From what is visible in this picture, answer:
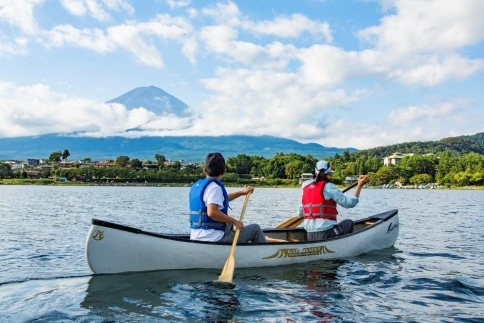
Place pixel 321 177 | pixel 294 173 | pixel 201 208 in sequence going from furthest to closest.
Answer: pixel 294 173 < pixel 321 177 < pixel 201 208

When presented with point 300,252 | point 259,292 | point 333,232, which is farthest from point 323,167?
point 259,292

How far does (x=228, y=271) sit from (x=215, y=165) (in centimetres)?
198

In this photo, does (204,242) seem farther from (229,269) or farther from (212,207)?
(212,207)

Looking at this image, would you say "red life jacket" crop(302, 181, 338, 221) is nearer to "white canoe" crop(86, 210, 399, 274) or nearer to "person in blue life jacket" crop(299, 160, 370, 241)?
"person in blue life jacket" crop(299, 160, 370, 241)

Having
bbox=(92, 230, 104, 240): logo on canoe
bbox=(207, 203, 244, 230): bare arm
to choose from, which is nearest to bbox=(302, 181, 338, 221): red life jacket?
bbox=(207, 203, 244, 230): bare arm

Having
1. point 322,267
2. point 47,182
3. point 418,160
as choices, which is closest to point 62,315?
point 322,267

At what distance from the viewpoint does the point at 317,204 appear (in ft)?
36.7

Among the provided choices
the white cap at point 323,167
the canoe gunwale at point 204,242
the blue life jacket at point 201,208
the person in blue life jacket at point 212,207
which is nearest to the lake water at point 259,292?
the canoe gunwale at point 204,242

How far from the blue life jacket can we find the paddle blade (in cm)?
64

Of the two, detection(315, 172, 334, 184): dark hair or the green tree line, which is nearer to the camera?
detection(315, 172, 334, 184): dark hair

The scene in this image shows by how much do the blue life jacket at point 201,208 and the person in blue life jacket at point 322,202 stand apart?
2592mm

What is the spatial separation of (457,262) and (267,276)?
16.9 feet

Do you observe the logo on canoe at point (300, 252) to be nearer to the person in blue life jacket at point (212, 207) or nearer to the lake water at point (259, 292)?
the lake water at point (259, 292)

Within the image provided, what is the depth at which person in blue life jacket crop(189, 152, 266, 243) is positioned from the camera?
877cm
